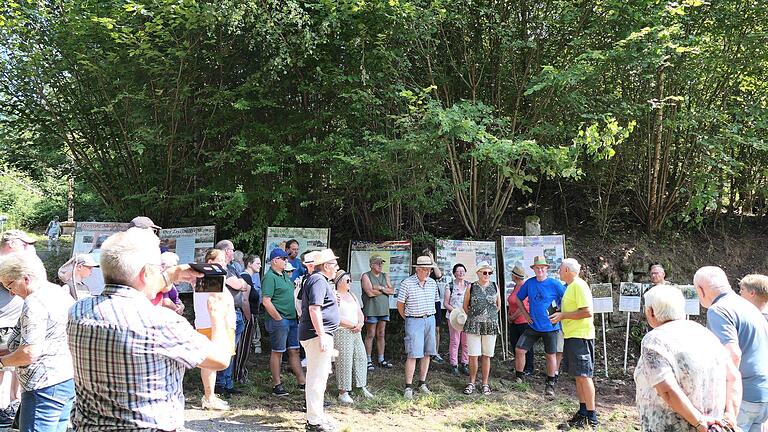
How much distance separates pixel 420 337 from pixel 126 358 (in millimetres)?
5393

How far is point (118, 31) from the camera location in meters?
8.15

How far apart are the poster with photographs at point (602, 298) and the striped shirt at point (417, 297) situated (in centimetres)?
265

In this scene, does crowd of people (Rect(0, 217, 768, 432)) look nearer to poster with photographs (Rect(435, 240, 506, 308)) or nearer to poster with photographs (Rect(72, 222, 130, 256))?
poster with photographs (Rect(435, 240, 506, 308))

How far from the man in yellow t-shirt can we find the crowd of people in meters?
0.01

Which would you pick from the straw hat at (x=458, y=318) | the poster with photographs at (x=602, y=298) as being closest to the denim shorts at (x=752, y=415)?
the straw hat at (x=458, y=318)

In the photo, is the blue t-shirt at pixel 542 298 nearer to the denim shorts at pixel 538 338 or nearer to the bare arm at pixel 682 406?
the denim shorts at pixel 538 338

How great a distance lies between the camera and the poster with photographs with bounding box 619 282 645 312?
8.39 meters

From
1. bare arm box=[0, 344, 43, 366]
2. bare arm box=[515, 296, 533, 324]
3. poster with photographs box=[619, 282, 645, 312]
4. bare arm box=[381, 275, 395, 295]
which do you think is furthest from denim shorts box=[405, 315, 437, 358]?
bare arm box=[0, 344, 43, 366]

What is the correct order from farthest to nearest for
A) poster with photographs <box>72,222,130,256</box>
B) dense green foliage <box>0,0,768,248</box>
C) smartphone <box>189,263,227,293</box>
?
poster with photographs <box>72,222,130,256</box>, dense green foliage <box>0,0,768,248</box>, smartphone <box>189,263,227,293</box>

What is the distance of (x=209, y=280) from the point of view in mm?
2523

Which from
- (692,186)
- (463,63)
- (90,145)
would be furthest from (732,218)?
(90,145)

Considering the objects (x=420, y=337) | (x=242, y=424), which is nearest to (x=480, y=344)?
(x=420, y=337)

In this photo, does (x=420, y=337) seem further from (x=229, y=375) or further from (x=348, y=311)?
(x=229, y=375)

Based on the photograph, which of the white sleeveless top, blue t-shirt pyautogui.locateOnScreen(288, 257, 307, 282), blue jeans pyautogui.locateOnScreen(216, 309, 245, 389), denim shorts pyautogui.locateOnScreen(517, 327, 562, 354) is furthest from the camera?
blue t-shirt pyautogui.locateOnScreen(288, 257, 307, 282)
